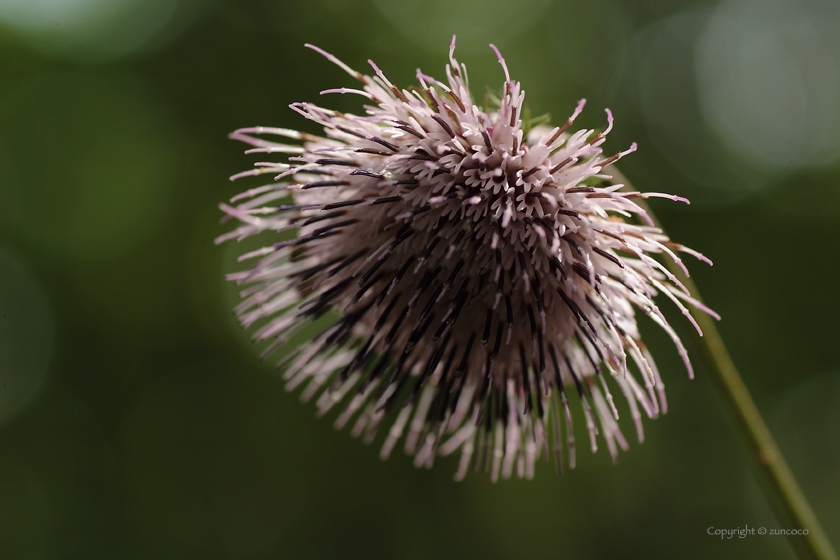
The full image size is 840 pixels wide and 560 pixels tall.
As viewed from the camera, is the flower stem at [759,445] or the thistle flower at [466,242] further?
the flower stem at [759,445]

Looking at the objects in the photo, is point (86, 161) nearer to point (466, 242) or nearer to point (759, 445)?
point (466, 242)

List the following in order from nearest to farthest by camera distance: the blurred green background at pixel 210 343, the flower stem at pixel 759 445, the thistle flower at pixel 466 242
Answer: the thistle flower at pixel 466 242 < the flower stem at pixel 759 445 < the blurred green background at pixel 210 343

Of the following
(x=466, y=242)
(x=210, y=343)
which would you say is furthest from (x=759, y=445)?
(x=210, y=343)

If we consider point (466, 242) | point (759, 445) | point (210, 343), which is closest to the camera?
point (466, 242)

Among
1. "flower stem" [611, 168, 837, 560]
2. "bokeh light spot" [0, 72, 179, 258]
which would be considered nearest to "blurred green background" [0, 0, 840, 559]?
"bokeh light spot" [0, 72, 179, 258]

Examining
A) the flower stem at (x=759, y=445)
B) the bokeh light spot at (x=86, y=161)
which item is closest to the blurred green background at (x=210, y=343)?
the bokeh light spot at (x=86, y=161)

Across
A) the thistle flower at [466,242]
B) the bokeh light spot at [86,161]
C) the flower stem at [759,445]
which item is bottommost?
the flower stem at [759,445]

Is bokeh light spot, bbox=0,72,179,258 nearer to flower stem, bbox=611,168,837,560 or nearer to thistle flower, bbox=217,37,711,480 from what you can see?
thistle flower, bbox=217,37,711,480

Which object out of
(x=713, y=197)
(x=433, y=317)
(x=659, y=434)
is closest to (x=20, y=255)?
(x=433, y=317)

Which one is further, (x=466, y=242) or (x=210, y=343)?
(x=210, y=343)

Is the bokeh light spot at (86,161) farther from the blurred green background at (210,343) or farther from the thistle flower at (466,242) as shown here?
the thistle flower at (466,242)
